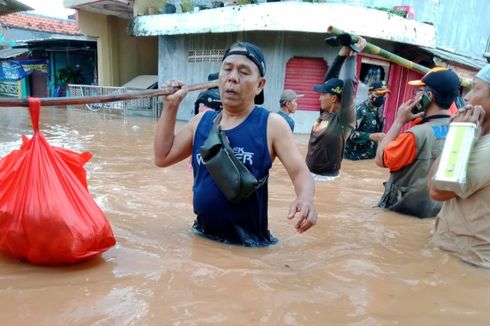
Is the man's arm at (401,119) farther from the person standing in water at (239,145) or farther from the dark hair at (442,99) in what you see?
the person standing in water at (239,145)

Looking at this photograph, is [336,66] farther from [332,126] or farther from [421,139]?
[421,139]

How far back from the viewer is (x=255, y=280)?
187cm

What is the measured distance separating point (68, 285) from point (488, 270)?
214cm

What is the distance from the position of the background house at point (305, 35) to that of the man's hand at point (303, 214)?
8.53 metres

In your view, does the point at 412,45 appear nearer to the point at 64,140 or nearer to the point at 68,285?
the point at 64,140

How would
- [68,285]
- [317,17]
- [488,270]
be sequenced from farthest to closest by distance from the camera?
[317,17], [488,270], [68,285]

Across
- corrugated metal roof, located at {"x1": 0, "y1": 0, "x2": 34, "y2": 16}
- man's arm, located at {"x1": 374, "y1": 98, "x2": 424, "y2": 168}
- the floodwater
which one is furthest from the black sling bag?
corrugated metal roof, located at {"x1": 0, "y1": 0, "x2": 34, "y2": 16}

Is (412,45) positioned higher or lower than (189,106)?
higher

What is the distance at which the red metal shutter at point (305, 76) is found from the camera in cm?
1089

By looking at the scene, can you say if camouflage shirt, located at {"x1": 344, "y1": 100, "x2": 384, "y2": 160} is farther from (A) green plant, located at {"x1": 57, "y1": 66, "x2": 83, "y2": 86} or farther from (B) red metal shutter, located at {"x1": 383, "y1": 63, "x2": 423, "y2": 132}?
(A) green plant, located at {"x1": 57, "y1": 66, "x2": 83, "y2": 86}

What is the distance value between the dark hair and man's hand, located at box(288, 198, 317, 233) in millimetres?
1724

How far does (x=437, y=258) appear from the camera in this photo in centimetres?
233

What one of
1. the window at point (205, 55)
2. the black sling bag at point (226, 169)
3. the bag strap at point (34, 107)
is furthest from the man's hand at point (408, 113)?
the window at point (205, 55)

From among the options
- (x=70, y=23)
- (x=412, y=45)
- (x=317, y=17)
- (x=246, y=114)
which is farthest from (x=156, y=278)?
(x=70, y=23)
